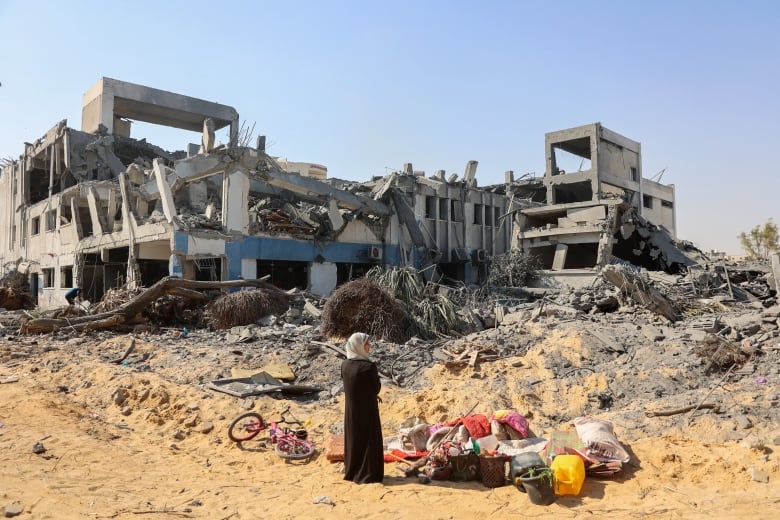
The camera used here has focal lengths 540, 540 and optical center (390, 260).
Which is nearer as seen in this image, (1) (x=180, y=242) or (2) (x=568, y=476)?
(2) (x=568, y=476)

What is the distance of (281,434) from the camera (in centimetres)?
653

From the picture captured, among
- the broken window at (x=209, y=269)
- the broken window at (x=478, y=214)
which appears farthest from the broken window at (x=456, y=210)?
the broken window at (x=209, y=269)

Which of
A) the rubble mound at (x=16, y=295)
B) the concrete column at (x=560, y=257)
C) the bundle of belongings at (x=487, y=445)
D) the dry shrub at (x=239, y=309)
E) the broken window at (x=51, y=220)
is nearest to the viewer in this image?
the bundle of belongings at (x=487, y=445)

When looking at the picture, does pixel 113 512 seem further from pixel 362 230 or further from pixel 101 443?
pixel 362 230

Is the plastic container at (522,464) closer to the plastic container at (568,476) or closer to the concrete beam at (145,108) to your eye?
the plastic container at (568,476)

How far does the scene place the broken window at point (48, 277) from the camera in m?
27.1

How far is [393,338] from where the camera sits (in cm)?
1209

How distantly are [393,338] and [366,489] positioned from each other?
6950mm

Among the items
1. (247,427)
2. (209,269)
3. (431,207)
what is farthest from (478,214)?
(247,427)

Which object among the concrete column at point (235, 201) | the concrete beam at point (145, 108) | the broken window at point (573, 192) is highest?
the concrete beam at point (145, 108)

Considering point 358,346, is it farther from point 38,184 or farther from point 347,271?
point 38,184

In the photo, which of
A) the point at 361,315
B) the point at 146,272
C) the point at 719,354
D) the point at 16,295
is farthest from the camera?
the point at 16,295

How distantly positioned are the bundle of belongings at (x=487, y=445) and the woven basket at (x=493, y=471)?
6.0 inches

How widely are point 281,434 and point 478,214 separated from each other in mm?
22242
